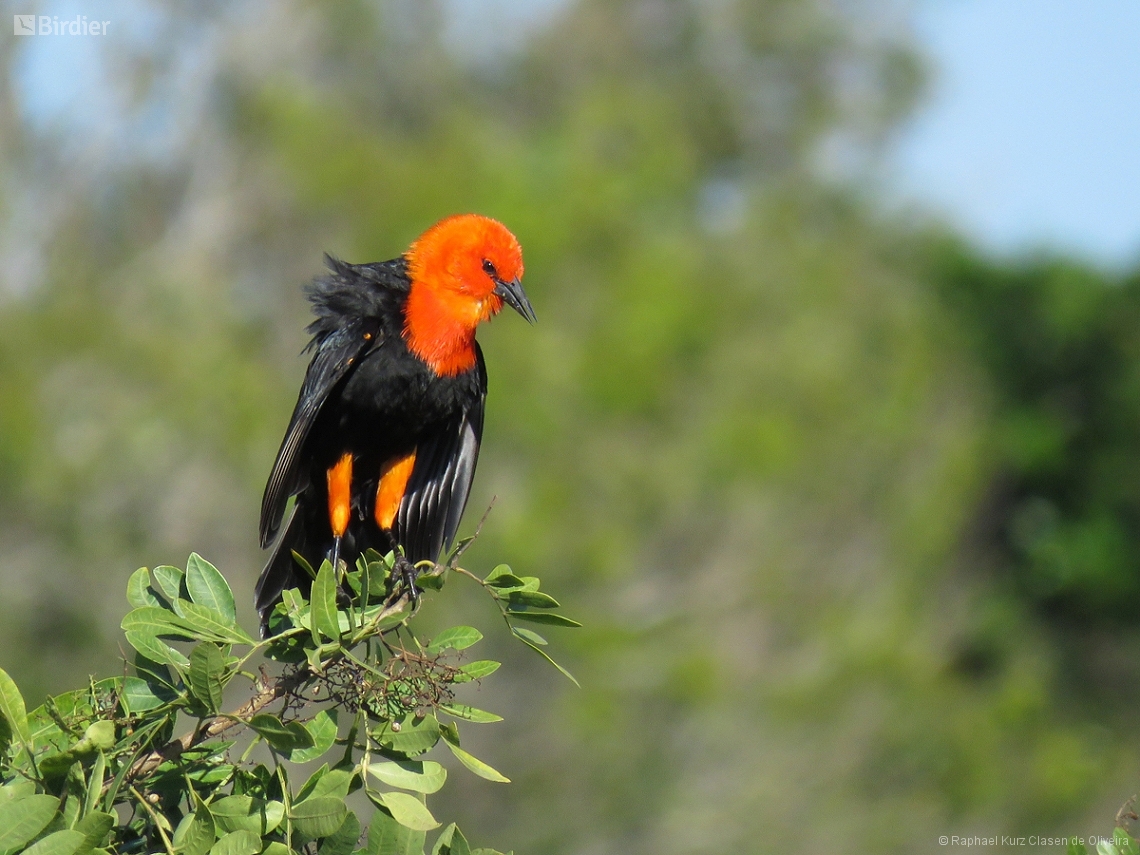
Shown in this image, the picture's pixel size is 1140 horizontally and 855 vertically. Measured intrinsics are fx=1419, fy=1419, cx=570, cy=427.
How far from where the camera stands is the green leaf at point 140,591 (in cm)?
279

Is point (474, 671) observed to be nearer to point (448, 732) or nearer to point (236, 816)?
point (448, 732)

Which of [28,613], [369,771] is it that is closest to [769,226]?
[28,613]

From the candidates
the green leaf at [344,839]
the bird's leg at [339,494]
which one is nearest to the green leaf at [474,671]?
the green leaf at [344,839]

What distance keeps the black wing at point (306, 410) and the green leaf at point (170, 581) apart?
1.69 meters

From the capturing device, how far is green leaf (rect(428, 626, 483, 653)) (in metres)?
2.87

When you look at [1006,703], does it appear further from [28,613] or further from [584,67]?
[584,67]

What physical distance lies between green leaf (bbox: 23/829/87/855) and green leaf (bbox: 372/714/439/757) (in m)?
0.61

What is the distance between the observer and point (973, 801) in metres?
18.6

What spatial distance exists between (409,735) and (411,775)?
76 mm

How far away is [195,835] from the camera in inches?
98.1

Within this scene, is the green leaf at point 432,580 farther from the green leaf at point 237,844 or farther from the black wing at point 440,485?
the black wing at point 440,485

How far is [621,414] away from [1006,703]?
23.9 feet

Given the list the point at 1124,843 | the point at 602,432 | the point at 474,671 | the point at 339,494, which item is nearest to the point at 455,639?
the point at 474,671

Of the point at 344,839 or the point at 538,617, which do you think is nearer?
the point at 344,839
